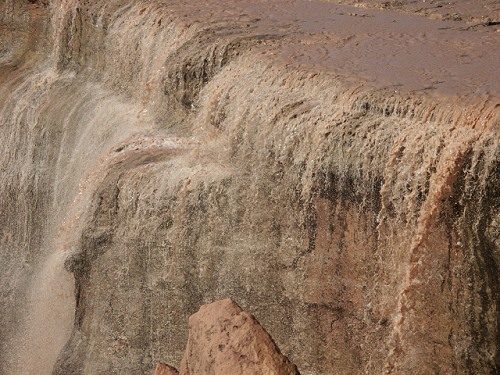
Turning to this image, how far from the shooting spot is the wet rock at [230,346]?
5566 mm

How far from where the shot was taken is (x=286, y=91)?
7238 millimetres

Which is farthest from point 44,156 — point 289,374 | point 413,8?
point 289,374

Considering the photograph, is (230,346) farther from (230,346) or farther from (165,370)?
(165,370)

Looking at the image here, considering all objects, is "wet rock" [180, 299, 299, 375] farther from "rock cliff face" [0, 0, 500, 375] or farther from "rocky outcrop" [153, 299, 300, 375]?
"rock cliff face" [0, 0, 500, 375]

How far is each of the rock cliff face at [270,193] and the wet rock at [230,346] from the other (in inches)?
42.7

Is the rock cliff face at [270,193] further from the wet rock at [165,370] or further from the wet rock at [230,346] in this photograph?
the wet rock at [230,346]

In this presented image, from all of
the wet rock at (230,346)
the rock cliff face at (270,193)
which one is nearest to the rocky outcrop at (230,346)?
the wet rock at (230,346)

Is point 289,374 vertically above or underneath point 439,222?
underneath

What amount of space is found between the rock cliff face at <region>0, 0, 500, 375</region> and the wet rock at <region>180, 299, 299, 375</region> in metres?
1.08

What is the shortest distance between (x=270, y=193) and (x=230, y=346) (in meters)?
1.50

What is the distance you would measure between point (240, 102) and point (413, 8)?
3.28 meters

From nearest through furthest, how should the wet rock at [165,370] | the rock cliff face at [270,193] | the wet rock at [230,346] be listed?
the wet rock at [230,346]
the rock cliff face at [270,193]
the wet rock at [165,370]

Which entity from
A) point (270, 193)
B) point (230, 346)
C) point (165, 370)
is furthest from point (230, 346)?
point (270, 193)

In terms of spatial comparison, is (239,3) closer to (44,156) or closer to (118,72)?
(118,72)
